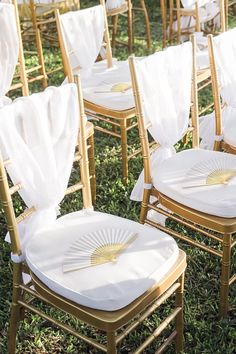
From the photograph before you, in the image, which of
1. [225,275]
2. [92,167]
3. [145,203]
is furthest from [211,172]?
[92,167]

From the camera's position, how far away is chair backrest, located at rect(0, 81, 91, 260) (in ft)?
5.26

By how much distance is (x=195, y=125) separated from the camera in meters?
2.29

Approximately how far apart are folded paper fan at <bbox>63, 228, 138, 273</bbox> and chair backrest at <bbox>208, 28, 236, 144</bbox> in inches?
34.7

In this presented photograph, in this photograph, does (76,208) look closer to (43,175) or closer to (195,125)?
(195,125)

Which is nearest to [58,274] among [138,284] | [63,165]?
[138,284]

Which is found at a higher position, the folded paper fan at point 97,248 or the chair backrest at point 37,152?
the chair backrest at point 37,152

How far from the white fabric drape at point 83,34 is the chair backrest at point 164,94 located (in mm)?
777

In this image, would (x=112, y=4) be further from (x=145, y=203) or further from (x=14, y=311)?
(x=14, y=311)

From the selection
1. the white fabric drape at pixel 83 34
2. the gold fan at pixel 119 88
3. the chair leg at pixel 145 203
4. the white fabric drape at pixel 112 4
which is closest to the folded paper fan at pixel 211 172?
the chair leg at pixel 145 203

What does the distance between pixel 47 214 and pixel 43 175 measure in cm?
15

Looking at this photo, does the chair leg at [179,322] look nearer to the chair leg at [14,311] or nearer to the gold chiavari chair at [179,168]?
the gold chiavari chair at [179,168]

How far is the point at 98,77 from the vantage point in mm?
3031

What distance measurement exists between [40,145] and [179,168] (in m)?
0.64

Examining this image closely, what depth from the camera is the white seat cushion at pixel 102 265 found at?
4.80 ft
